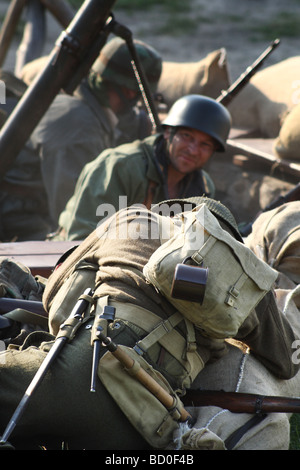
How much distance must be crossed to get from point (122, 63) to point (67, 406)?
14.9ft

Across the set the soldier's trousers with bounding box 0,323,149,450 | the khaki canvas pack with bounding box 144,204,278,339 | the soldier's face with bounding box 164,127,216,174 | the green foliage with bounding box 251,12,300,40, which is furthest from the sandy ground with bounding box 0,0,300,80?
the soldier's trousers with bounding box 0,323,149,450

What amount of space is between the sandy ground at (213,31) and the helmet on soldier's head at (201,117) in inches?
372

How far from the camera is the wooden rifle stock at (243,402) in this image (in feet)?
8.46

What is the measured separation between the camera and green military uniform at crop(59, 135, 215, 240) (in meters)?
4.84

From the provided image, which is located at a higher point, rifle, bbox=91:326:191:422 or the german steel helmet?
the german steel helmet

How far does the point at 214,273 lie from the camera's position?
2400 millimetres

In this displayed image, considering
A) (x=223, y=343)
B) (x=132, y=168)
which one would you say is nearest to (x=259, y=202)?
(x=132, y=168)

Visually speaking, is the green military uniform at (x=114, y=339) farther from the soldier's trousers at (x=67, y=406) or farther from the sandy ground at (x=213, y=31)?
the sandy ground at (x=213, y=31)

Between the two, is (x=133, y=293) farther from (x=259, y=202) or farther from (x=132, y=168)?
(x=259, y=202)

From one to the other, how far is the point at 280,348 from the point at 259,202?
4.18 meters

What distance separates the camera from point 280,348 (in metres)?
2.83

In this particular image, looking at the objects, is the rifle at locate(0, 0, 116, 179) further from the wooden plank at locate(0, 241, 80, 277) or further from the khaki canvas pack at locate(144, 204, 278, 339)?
the khaki canvas pack at locate(144, 204, 278, 339)

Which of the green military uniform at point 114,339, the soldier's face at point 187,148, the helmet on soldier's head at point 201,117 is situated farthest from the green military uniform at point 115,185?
the green military uniform at point 114,339

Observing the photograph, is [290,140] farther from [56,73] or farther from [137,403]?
[137,403]
